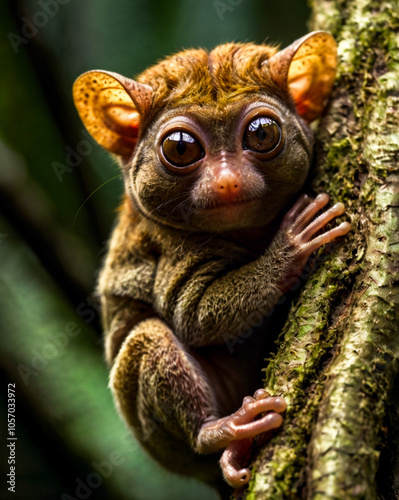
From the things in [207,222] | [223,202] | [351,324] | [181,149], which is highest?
[181,149]

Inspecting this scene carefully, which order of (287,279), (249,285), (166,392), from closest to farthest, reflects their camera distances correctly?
(287,279) < (249,285) < (166,392)

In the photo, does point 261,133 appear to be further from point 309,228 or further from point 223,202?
point 309,228

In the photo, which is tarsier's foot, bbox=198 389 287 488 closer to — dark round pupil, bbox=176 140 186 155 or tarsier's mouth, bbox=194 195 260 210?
tarsier's mouth, bbox=194 195 260 210

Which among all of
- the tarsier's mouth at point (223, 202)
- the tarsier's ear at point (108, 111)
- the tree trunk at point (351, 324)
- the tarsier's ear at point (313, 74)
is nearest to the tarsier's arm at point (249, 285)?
the tree trunk at point (351, 324)

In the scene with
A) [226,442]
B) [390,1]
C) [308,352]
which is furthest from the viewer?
[390,1]

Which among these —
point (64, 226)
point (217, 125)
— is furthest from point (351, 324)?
point (64, 226)

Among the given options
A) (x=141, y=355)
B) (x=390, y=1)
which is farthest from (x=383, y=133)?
(x=141, y=355)

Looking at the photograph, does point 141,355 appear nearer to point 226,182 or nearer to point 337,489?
point 226,182
